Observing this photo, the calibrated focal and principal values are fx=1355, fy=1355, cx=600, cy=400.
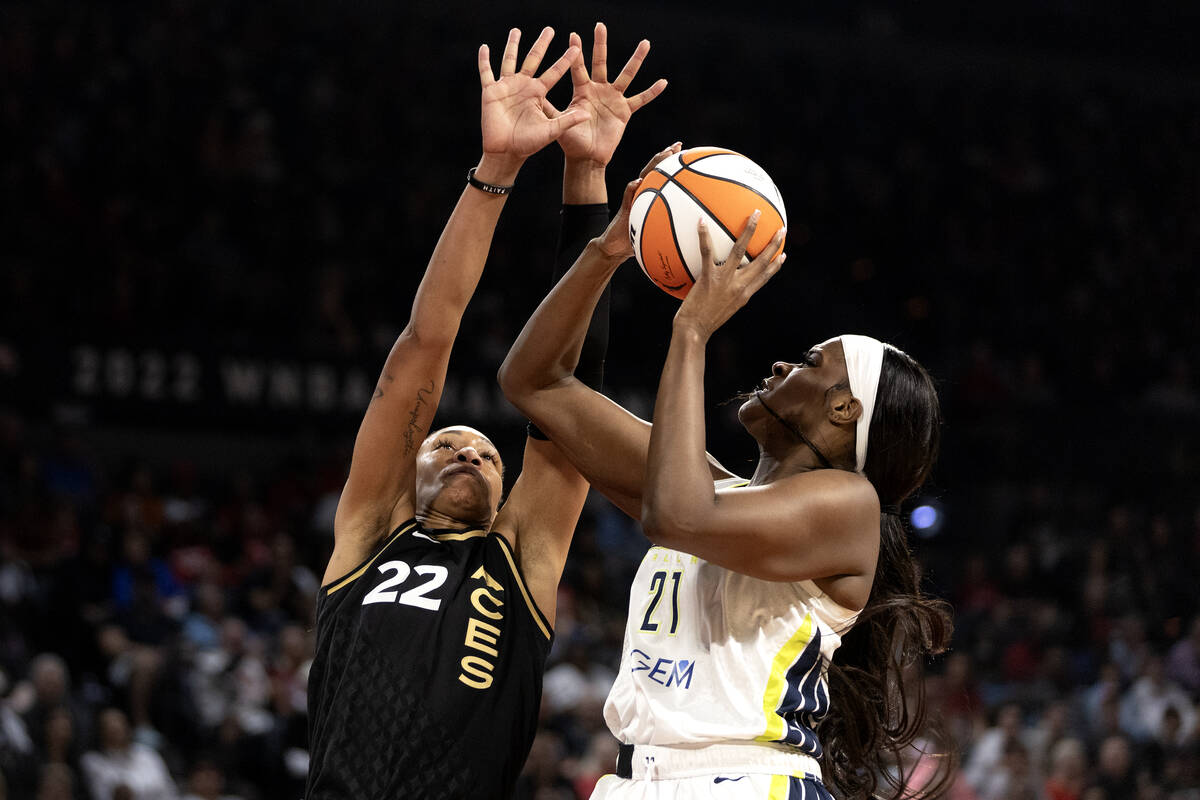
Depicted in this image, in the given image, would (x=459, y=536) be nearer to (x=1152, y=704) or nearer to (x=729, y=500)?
(x=729, y=500)

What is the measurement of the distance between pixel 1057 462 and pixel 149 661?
27.9ft

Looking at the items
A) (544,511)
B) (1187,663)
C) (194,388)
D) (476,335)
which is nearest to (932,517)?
(1187,663)

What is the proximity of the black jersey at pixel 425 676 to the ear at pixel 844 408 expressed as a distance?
0.99m

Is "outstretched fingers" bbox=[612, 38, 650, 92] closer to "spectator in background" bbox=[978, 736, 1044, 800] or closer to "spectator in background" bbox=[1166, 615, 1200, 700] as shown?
"spectator in background" bbox=[978, 736, 1044, 800]

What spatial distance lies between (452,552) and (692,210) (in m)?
1.13

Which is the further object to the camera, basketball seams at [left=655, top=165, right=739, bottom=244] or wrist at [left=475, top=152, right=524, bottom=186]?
wrist at [left=475, top=152, right=524, bottom=186]

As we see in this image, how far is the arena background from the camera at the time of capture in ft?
Result: 29.8

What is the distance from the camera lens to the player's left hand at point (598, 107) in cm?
369

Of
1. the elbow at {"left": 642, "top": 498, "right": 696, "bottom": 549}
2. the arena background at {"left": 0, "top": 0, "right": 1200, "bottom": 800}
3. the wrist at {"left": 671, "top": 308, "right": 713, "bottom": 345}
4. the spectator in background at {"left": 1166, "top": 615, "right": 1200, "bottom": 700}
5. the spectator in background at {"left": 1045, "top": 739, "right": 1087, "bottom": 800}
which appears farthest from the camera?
the spectator in background at {"left": 1166, "top": 615, "right": 1200, "bottom": 700}

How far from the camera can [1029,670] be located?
416 inches

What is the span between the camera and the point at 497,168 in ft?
11.7

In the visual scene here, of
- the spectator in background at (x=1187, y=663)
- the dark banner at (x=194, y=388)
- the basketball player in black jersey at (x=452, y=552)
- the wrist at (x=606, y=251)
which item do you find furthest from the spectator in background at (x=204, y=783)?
the spectator in background at (x=1187, y=663)

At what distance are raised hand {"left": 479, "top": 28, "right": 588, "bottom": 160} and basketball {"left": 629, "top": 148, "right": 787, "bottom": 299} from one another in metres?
0.40

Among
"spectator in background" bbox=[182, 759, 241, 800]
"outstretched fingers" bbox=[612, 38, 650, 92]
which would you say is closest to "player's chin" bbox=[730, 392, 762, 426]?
"outstretched fingers" bbox=[612, 38, 650, 92]
